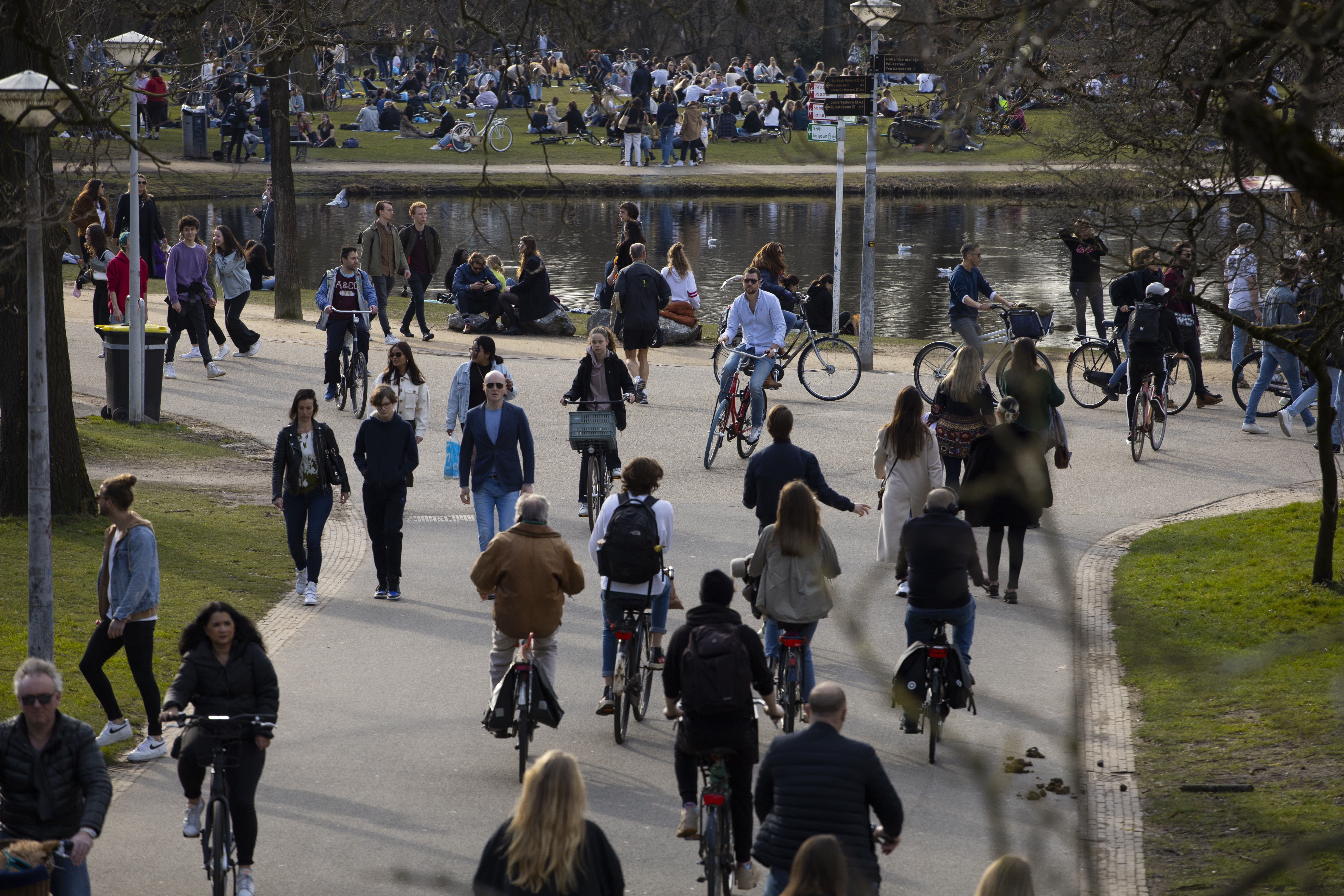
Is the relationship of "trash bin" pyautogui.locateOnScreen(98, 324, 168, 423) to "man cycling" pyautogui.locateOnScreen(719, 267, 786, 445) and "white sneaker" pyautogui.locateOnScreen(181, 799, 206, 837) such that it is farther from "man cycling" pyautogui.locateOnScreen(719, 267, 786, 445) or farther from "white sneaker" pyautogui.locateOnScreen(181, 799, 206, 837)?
"white sneaker" pyautogui.locateOnScreen(181, 799, 206, 837)

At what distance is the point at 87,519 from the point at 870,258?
37.6ft

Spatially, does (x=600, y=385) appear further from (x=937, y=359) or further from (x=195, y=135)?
(x=195, y=135)

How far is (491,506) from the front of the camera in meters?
11.3

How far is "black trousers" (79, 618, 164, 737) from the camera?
7949mm

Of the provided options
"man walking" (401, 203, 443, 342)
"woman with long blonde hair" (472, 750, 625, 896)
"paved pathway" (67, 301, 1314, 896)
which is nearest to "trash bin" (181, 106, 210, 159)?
"man walking" (401, 203, 443, 342)

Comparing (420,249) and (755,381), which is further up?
(420,249)

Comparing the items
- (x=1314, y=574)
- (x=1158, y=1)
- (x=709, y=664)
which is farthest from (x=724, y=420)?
(x=1158, y=1)

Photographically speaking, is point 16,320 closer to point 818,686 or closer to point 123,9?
point 123,9

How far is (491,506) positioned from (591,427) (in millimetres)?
1438

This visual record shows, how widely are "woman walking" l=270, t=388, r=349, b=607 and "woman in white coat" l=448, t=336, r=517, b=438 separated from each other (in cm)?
143

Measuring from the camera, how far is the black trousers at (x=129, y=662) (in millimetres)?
7949

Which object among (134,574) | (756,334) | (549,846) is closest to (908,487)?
(756,334)

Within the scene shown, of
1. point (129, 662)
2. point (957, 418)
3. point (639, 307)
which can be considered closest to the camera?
point (129, 662)

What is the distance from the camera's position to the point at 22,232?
13242 millimetres
